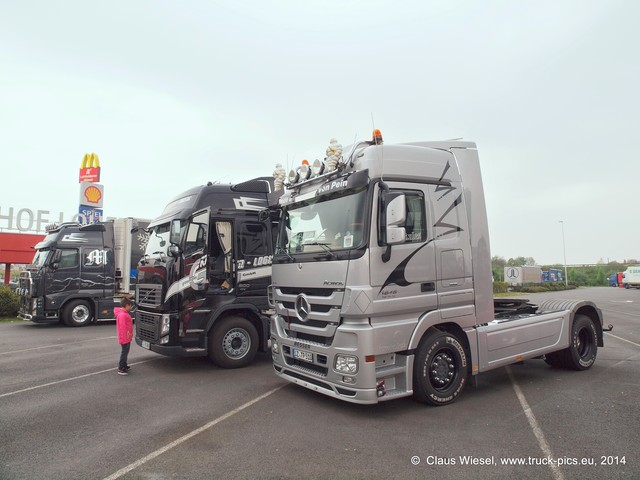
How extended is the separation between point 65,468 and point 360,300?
326cm

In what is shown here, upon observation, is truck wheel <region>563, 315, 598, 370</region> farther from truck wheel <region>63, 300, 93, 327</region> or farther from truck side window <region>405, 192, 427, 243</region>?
truck wheel <region>63, 300, 93, 327</region>

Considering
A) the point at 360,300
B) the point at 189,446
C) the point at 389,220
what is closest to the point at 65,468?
the point at 189,446

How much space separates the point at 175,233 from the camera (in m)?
7.62

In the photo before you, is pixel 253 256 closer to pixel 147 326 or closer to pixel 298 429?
pixel 147 326

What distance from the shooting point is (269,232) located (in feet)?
27.5

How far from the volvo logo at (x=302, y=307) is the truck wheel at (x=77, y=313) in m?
12.7

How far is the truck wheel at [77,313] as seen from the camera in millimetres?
14883

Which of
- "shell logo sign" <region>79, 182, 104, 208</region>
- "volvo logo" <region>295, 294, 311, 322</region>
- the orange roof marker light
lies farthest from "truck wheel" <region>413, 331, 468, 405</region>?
"shell logo sign" <region>79, 182, 104, 208</region>

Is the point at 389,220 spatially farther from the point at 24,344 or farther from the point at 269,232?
the point at 24,344

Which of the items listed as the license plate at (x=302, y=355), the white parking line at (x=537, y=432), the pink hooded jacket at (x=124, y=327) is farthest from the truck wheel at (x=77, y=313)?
the white parking line at (x=537, y=432)

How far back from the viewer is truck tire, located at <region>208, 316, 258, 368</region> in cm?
757

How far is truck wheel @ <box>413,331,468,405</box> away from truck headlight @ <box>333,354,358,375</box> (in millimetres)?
846

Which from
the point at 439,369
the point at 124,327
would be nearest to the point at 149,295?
the point at 124,327

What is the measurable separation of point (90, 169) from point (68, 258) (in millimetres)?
19802
